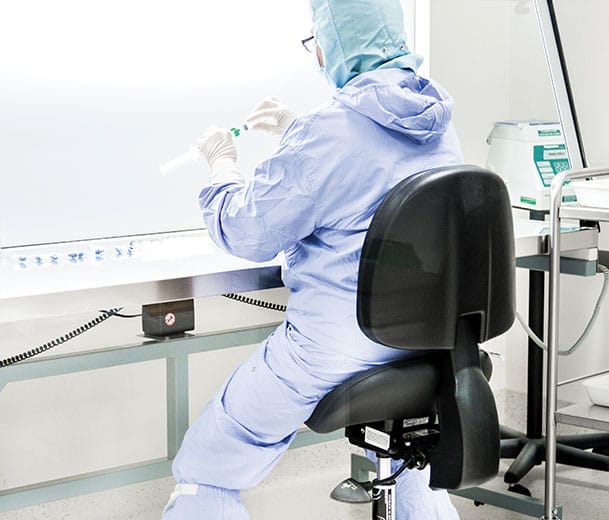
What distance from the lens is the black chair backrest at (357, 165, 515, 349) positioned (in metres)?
1.71

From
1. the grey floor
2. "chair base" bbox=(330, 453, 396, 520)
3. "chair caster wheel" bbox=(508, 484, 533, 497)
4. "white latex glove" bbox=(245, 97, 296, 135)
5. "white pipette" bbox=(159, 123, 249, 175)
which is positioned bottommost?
"chair caster wheel" bbox=(508, 484, 533, 497)

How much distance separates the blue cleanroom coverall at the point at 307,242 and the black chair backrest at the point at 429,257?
12 centimetres

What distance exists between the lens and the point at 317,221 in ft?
6.07

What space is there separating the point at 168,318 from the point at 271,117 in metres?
0.51

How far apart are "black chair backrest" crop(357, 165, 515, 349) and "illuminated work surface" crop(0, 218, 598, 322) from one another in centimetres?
40

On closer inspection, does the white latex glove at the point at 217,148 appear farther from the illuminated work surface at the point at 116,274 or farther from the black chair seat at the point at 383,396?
the black chair seat at the point at 383,396

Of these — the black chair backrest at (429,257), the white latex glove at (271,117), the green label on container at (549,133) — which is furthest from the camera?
the green label on container at (549,133)

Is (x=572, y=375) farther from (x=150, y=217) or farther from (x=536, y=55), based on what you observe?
(x=150, y=217)

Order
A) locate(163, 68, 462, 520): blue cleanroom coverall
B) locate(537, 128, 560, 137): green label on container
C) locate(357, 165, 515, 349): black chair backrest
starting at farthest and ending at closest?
1. locate(537, 128, 560, 137): green label on container
2. locate(163, 68, 462, 520): blue cleanroom coverall
3. locate(357, 165, 515, 349): black chair backrest

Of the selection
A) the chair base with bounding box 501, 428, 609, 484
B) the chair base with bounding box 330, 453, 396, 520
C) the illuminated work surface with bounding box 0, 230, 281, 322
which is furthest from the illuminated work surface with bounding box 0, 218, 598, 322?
the chair base with bounding box 501, 428, 609, 484

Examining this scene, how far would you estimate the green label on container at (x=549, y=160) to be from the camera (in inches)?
115

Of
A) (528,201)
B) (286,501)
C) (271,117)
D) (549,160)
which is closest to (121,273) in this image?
(271,117)

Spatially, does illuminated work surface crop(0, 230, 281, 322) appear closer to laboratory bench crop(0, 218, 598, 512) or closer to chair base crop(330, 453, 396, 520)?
laboratory bench crop(0, 218, 598, 512)

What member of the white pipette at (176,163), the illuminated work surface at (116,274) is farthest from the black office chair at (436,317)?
the white pipette at (176,163)
